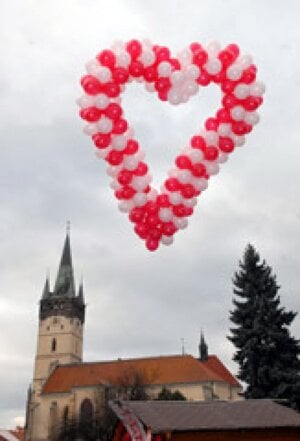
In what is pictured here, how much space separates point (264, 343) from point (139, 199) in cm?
1976

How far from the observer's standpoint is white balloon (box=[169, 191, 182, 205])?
9.73 m

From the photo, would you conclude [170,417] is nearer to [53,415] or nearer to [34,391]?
[53,415]

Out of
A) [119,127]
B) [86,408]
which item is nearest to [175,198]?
[119,127]

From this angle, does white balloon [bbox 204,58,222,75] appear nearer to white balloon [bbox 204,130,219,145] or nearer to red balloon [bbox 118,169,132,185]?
white balloon [bbox 204,130,219,145]

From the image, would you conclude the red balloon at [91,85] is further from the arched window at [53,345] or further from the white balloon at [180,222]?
the arched window at [53,345]

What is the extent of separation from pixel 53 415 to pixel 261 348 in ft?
146

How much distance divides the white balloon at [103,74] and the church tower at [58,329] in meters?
66.2

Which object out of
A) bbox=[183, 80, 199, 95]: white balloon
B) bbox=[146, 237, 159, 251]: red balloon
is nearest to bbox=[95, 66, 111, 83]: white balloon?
bbox=[183, 80, 199, 95]: white balloon

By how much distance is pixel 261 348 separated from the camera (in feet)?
88.3

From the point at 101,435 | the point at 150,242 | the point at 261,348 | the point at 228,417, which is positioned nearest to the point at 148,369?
the point at 101,435

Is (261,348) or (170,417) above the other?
(261,348)

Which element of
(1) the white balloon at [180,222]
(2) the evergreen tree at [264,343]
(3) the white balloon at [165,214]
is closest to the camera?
(3) the white balloon at [165,214]

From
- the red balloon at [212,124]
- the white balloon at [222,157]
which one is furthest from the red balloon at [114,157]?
the white balloon at [222,157]

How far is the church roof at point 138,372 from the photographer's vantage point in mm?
61438
